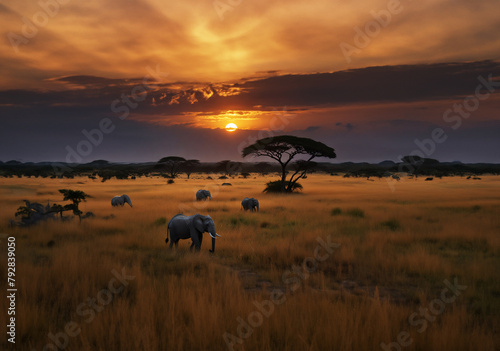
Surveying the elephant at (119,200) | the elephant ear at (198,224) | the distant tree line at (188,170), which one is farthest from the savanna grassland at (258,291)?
the distant tree line at (188,170)

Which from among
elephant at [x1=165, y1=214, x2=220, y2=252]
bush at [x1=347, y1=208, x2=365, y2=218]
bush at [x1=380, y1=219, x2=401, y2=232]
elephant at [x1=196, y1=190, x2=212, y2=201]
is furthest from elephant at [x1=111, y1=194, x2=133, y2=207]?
bush at [x1=380, y1=219, x2=401, y2=232]

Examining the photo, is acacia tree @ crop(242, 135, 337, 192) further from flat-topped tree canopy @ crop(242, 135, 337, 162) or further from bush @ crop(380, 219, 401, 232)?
bush @ crop(380, 219, 401, 232)

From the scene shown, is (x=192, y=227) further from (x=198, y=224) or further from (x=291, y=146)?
(x=291, y=146)

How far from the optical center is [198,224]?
31.3ft

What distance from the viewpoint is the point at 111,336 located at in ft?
13.4

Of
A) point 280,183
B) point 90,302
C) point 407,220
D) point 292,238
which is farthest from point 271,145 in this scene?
point 90,302

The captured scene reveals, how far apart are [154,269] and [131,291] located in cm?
162

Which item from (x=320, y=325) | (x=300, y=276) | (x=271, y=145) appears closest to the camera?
(x=320, y=325)

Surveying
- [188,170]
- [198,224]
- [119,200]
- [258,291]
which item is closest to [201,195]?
[119,200]

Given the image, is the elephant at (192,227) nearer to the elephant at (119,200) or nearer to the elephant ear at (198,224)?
the elephant ear at (198,224)

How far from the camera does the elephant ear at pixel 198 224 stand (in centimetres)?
952

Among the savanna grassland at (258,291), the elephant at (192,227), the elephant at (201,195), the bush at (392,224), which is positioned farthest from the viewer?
the elephant at (201,195)

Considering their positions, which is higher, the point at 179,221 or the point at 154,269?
the point at 179,221

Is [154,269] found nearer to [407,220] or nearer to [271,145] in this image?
[407,220]
